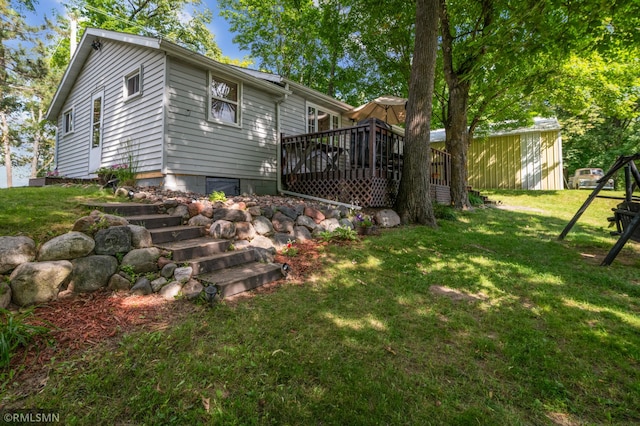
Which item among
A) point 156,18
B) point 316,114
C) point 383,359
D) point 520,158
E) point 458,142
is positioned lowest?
point 383,359

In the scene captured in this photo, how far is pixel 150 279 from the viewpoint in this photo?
298 centimetres

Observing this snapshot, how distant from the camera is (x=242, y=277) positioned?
125 inches

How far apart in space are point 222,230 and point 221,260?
0.73 metres

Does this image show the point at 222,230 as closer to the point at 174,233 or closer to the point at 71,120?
the point at 174,233

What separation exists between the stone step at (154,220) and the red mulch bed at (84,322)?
3.80ft

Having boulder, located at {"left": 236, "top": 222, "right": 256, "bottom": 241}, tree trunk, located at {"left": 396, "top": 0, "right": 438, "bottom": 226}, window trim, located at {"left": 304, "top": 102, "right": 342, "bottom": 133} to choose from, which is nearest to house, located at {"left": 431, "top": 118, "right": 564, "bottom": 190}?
window trim, located at {"left": 304, "top": 102, "right": 342, "bottom": 133}

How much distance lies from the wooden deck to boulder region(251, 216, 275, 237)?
276 cm

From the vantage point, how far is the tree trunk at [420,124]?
20.5 feet

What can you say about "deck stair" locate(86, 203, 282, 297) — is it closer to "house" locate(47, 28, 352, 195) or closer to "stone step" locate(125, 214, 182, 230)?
"stone step" locate(125, 214, 182, 230)

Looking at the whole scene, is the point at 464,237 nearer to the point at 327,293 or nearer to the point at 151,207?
the point at 327,293

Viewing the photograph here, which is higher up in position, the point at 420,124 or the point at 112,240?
the point at 420,124

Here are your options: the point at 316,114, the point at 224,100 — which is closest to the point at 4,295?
the point at 224,100

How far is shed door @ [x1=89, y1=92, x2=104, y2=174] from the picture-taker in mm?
9047

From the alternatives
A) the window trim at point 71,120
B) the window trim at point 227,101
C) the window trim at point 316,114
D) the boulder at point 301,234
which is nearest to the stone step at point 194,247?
the boulder at point 301,234
